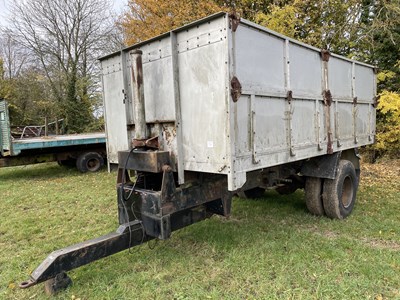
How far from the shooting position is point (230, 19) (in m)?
2.82

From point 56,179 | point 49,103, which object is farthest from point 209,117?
point 49,103

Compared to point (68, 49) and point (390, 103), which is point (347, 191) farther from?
point (68, 49)

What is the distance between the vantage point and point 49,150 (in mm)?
9844

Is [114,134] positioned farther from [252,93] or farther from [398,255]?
[398,255]

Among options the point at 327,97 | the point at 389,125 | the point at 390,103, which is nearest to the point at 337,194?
the point at 327,97

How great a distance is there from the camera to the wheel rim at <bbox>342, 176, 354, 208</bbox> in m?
5.31

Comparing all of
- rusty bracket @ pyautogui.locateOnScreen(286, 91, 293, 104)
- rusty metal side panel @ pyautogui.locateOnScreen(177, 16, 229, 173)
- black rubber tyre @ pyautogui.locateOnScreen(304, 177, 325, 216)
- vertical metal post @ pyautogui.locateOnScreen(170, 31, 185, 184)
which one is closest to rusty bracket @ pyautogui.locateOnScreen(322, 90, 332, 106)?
rusty bracket @ pyautogui.locateOnScreen(286, 91, 293, 104)

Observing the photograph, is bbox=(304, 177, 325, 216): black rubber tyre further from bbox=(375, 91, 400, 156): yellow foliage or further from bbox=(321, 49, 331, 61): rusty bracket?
bbox=(375, 91, 400, 156): yellow foliage

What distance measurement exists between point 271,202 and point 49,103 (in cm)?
1907

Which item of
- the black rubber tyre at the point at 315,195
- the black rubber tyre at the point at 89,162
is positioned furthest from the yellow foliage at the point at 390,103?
the black rubber tyre at the point at 89,162

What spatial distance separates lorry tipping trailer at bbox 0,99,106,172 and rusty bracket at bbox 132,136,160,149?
6.82 m

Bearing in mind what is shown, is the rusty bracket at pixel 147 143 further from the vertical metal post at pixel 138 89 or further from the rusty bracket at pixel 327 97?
the rusty bracket at pixel 327 97

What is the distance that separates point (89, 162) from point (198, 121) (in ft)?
27.5

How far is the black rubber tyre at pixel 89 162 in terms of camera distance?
33.7 feet
